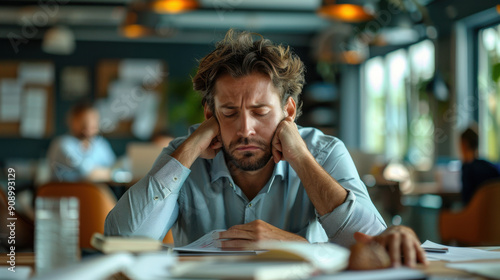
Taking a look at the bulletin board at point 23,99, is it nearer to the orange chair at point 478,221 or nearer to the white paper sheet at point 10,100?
the white paper sheet at point 10,100

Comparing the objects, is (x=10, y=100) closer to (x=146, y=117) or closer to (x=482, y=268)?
(x=146, y=117)

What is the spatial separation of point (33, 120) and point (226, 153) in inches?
335

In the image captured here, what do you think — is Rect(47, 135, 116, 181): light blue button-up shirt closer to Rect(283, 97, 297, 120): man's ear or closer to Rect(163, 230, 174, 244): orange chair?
Rect(163, 230, 174, 244): orange chair

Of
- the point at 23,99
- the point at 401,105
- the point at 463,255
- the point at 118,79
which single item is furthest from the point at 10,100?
the point at 463,255

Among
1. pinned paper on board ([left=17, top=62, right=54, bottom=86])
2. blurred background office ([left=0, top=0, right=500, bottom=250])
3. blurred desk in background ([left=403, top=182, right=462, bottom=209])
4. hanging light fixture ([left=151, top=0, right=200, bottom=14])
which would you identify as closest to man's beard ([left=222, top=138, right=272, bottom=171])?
hanging light fixture ([left=151, top=0, right=200, bottom=14])

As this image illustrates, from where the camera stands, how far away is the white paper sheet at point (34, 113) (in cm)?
934

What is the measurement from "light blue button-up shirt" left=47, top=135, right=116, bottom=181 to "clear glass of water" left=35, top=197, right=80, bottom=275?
14.0 feet

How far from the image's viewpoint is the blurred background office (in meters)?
6.00

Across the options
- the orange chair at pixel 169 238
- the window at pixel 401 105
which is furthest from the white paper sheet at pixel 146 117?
the orange chair at pixel 169 238

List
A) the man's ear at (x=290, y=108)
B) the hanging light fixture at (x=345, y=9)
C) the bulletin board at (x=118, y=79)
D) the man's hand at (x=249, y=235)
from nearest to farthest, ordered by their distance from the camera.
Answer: the man's hand at (x=249, y=235) < the man's ear at (x=290, y=108) < the hanging light fixture at (x=345, y=9) < the bulletin board at (x=118, y=79)

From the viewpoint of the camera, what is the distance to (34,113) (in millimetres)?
9383

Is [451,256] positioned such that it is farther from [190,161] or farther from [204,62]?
[204,62]

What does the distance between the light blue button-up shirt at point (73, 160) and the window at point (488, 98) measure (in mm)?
4200

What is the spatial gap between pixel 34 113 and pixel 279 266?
30.9ft
